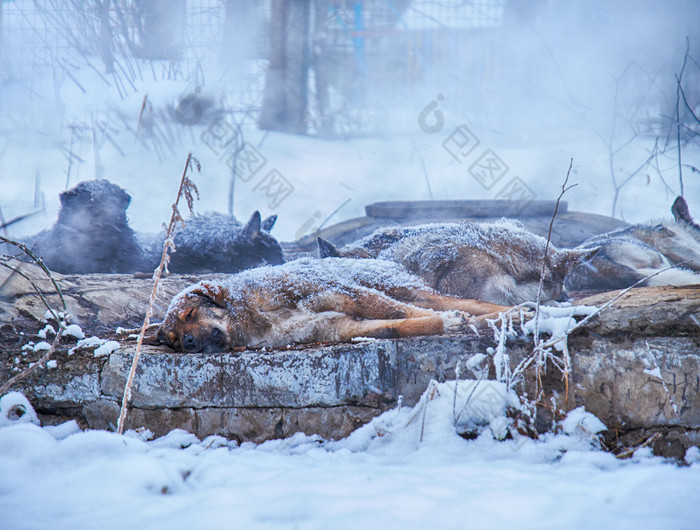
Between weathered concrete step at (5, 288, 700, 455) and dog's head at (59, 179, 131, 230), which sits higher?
dog's head at (59, 179, 131, 230)

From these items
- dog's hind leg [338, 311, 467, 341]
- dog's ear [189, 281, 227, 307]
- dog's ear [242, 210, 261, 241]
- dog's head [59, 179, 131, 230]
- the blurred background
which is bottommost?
dog's hind leg [338, 311, 467, 341]

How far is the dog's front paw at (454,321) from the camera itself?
81.2 inches

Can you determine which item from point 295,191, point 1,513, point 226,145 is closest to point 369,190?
point 295,191

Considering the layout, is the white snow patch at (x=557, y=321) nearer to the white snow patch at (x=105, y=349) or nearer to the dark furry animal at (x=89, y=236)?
the white snow patch at (x=105, y=349)

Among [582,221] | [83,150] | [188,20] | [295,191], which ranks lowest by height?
[582,221]

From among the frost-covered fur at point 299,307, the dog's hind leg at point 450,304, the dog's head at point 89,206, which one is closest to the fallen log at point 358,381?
the frost-covered fur at point 299,307

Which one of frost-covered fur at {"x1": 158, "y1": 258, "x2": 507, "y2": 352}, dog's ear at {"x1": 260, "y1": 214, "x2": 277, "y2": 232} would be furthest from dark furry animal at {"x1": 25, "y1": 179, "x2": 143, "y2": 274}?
frost-covered fur at {"x1": 158, "y1": 258, "x2": 507, "y2": 352}

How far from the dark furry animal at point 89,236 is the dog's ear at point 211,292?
2.60 metres

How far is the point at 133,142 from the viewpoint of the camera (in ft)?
18.9

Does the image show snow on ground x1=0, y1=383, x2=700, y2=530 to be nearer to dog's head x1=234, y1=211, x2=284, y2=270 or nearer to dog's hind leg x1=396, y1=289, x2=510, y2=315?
dog's hind leg x1=396, y1=289, x2=510, y2=315

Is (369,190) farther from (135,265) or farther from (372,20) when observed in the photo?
(135,265)

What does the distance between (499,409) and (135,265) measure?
165 inches

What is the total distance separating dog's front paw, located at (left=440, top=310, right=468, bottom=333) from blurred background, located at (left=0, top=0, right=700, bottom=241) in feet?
12.8

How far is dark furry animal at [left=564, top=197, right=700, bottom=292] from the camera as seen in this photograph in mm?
3533
